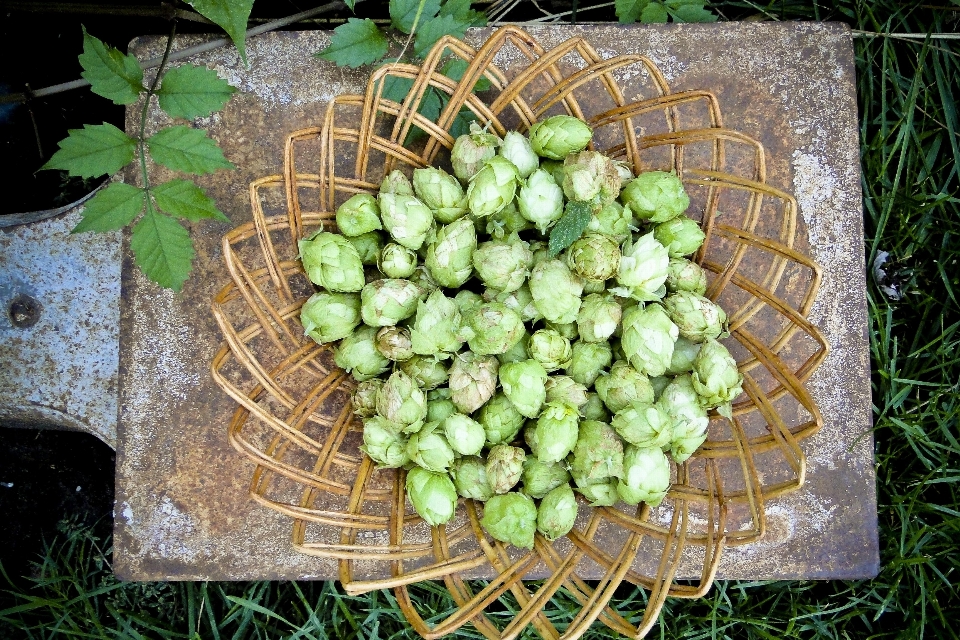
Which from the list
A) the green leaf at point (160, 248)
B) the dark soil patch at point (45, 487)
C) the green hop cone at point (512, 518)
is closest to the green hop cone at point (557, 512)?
the green hop cone at point (512, 518)

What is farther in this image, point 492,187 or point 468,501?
point 468,501

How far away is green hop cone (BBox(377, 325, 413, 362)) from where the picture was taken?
193 cm

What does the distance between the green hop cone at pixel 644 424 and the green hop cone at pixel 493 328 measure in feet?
1.03

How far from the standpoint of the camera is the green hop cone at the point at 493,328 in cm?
188

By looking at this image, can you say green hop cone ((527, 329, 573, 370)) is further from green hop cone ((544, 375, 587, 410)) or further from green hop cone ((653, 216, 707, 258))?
green hop cone ((653, 216, 707, 258))

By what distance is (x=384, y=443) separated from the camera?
1967 millimetres

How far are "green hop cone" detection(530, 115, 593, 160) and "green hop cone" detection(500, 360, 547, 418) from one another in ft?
1.69

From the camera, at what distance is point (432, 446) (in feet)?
6.28

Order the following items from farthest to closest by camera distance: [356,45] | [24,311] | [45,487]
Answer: [45,487] → [24,311] → [356,45]

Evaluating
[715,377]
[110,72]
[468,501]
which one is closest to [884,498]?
[715,377]

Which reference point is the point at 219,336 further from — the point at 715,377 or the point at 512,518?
the point at 715,377

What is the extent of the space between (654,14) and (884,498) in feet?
5.62

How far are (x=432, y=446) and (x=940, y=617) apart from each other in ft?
5.71

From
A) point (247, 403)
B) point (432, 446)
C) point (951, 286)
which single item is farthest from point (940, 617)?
point (247, 403)
